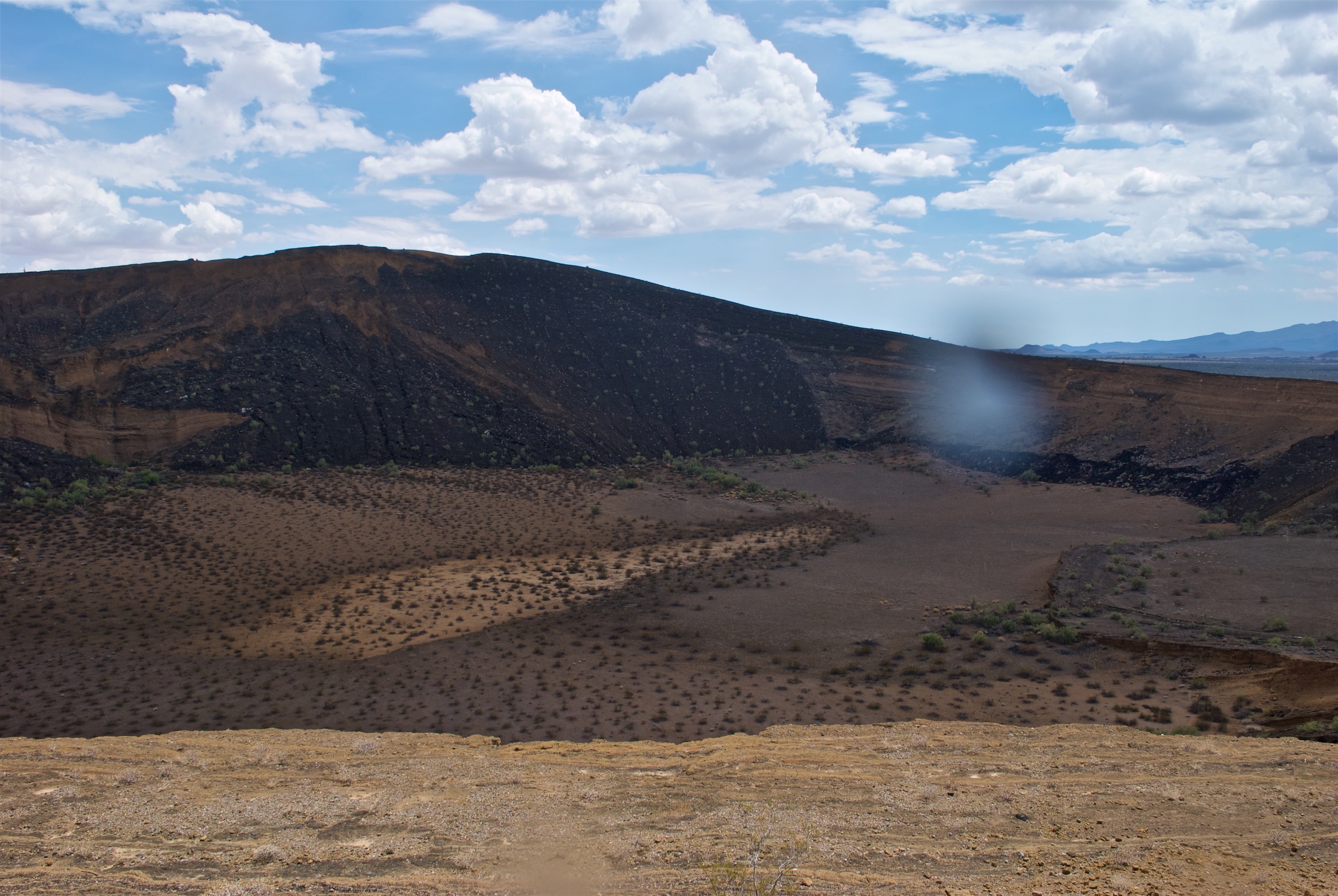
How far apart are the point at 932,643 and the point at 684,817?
321 inches

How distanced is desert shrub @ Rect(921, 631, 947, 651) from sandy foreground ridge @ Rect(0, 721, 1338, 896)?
4171mm

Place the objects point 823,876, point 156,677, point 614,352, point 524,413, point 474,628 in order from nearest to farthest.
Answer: point 823,876
point 156,677
point 474,628
point 524,413
point 614,352

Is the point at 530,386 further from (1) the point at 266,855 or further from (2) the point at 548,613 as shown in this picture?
(1) the point at 266,855

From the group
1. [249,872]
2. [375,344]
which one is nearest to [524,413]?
[375,344]

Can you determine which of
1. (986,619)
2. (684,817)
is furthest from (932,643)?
(684,817)

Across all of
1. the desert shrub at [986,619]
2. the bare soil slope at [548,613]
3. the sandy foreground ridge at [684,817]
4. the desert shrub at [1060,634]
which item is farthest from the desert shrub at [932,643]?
the sandy foreground ridge at [684,817]

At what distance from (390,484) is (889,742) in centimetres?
1937

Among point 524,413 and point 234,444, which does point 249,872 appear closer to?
point 234,444

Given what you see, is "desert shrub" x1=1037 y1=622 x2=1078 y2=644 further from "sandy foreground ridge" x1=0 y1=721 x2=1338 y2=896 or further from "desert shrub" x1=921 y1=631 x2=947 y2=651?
"sandy foreground ridge" x1=0 y1=721 x2=1338 y2=896

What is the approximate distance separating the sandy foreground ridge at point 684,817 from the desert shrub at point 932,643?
Answer: 4171 millimetres

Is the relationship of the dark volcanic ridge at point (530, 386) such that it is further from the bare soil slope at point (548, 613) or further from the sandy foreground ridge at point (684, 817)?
the sandy foreground ridge at point (684, 817)

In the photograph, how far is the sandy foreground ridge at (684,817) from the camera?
5977 mm

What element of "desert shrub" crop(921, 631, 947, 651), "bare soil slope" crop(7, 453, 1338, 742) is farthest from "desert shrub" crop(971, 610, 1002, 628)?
"desert shrub" crop(921, 631, 947, 651)

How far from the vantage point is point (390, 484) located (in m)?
25.6
